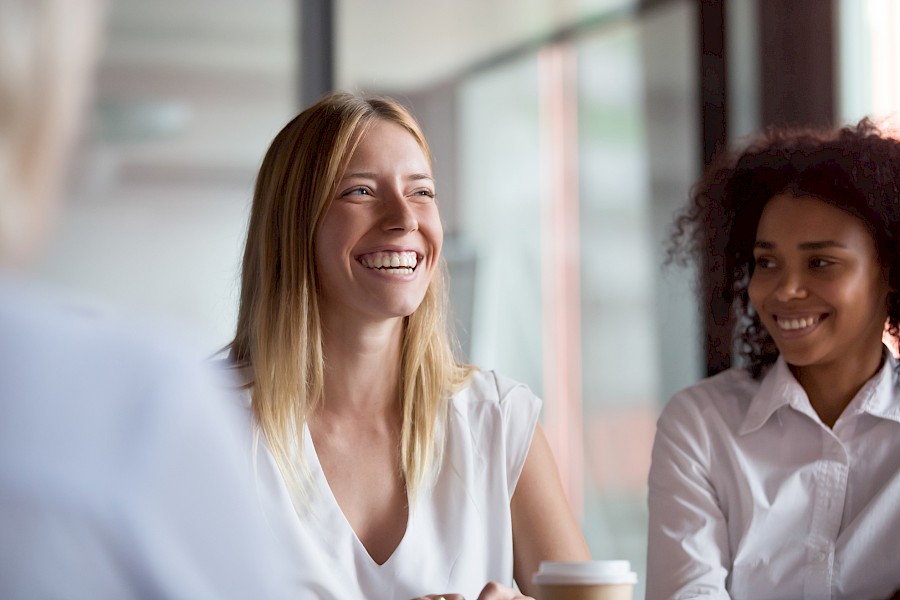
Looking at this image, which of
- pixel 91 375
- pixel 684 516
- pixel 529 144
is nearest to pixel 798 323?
pixel 684 516

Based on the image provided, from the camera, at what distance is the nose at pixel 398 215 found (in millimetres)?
1805

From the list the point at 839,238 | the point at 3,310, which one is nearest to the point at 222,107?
the point at 839,238

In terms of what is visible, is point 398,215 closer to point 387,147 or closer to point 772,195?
point 387,147

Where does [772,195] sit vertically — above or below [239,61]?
below

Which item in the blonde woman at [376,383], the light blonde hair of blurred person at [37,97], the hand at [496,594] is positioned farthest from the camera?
the blonde woman at [376,383]

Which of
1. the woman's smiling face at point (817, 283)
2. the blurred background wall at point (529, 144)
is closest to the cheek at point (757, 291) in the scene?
the woman's smiling face at point (817, 283)

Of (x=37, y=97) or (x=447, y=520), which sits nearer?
(x=37, y=97)

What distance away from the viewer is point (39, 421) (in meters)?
0.42

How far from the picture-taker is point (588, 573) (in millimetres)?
1156

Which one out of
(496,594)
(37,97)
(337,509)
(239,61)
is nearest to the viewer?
(37,97)

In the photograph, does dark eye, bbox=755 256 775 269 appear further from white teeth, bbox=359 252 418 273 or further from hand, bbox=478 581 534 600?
hand, bbox=478 581 534 600

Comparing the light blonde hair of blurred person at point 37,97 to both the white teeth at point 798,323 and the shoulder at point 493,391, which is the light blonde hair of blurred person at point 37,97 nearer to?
the shoulder at point 493,391

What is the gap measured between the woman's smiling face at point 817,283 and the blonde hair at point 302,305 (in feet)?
1.86

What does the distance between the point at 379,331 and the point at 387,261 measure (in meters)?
0.13
